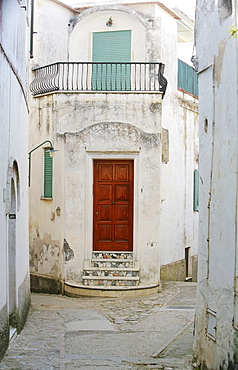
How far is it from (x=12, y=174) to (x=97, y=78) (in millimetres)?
8294

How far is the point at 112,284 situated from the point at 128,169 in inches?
Answer: 121

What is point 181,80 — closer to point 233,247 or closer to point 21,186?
point 21,186

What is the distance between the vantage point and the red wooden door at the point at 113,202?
15312mm

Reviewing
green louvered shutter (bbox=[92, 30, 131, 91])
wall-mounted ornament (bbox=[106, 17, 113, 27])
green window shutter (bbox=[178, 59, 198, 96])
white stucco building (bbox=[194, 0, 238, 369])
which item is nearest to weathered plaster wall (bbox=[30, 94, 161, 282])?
green louvered shutter (bbox=[92, 30, 131, 91])

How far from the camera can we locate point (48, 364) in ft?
26.5

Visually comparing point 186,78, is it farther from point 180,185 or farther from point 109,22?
point 180,185

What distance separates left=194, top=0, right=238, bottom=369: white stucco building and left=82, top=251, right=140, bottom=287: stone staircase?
675cm

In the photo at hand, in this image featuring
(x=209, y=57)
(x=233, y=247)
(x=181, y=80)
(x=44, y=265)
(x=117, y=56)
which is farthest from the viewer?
(x=181, y=80)

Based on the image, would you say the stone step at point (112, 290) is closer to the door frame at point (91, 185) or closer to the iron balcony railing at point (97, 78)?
the door frame at point (91, 185)

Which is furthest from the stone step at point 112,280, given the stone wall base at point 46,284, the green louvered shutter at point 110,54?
the green louvered shutter at point 110,54

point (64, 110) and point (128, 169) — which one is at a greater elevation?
point (64, 110)

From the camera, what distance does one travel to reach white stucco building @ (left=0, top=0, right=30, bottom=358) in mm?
8117

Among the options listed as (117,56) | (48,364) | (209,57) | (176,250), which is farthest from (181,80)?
(48,364)

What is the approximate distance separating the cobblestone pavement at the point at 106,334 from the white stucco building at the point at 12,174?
470 millimetres
